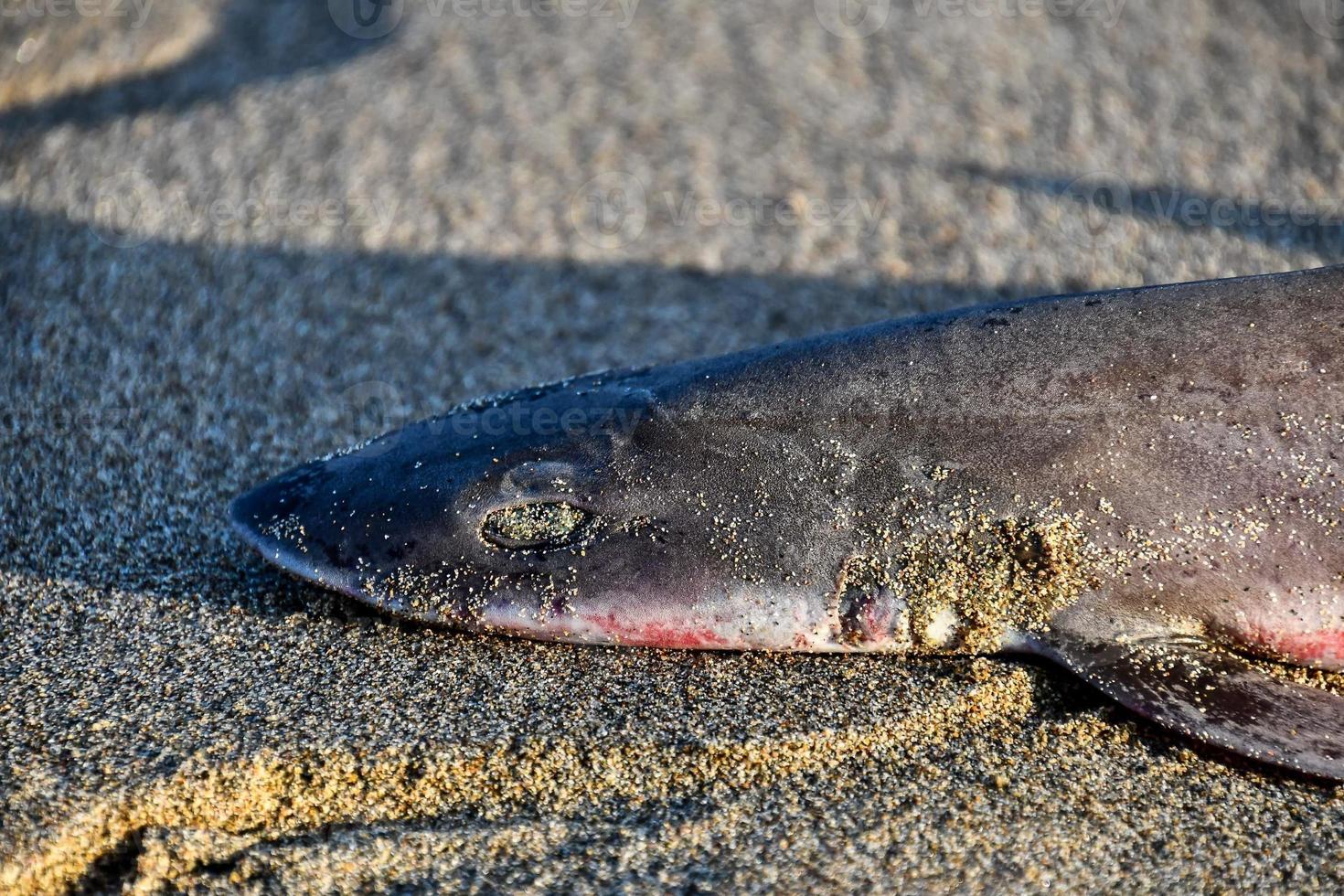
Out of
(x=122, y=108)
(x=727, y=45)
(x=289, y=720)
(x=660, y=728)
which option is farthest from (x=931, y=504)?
(x=122, y=108)
